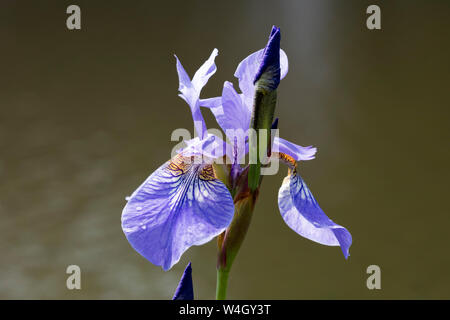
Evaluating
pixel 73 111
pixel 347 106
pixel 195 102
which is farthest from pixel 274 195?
pixel 195 102

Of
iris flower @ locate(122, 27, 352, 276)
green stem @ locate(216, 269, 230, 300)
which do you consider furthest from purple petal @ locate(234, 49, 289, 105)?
green stem @ locate(216, 269, 230, 300)

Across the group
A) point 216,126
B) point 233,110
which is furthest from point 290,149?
point 216,126

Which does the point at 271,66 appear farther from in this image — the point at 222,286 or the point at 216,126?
the point at 216,126

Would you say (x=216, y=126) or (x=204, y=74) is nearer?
(x=204, y=74)

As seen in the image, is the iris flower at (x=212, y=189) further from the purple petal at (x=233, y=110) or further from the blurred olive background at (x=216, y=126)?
the blurred olive background at (x=216, y=126)

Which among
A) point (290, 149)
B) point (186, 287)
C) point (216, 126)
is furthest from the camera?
point (216, 126)

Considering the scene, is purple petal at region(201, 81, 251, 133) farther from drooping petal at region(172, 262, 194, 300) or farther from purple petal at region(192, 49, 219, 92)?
drooping petal at region(172, 262, 194, 300)
